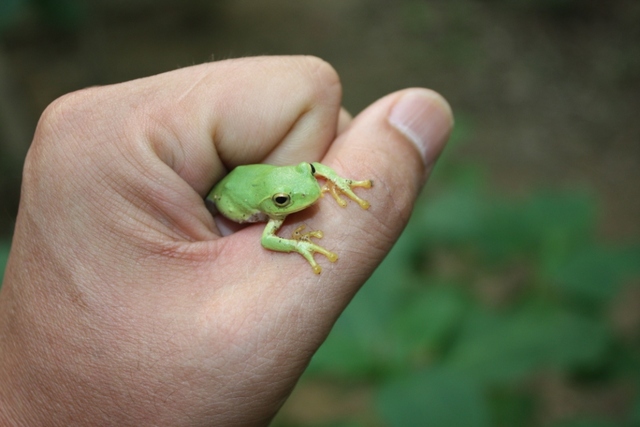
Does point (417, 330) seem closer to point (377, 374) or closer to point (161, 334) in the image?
point (377, 374)

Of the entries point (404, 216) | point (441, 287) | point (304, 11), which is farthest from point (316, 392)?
point (304, 11)

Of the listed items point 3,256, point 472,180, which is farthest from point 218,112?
point 472,180

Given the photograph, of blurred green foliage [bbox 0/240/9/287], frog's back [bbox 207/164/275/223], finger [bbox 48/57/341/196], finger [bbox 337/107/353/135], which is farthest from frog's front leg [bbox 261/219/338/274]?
blurred green foliage [bbox 0/240/9/287]

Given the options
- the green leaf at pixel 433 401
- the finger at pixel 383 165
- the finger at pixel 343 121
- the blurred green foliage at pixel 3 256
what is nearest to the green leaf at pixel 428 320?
the green leaf at pixel 433 401

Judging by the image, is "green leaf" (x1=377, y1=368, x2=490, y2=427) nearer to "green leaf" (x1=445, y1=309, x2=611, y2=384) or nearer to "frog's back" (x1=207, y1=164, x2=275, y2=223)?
"green leaf" (x1=445, y1=309, x2=611, y2=384)

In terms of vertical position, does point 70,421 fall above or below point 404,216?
below

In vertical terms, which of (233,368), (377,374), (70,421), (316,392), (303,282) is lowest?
(316,392)
